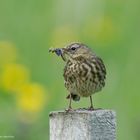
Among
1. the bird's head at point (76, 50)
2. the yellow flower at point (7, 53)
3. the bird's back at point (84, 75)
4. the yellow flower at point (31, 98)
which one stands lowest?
the bird's back at point (84, 75)

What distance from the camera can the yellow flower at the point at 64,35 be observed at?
1043 cm

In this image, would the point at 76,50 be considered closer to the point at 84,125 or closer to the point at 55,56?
the point at 84,125

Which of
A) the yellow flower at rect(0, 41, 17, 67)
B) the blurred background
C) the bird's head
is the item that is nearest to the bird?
the bird's head

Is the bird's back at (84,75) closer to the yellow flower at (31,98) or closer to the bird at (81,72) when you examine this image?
the bird at (81,72)

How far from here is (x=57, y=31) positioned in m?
10.5

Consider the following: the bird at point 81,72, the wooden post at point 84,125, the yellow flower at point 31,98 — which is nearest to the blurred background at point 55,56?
the yellow flower at point 31,98

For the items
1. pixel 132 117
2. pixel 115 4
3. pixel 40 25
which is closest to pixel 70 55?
pixel 132 117

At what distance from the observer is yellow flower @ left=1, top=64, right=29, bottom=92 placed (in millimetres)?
9672

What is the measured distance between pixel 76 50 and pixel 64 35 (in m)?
3.76

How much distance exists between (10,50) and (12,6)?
1.52 ft

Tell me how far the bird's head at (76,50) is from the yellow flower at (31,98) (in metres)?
1.99

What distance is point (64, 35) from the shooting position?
1062 cm

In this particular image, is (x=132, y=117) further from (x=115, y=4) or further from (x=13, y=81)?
(x=115, y=4)

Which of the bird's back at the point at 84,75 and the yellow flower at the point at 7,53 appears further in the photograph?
the yellow flower at the point at 7,53
